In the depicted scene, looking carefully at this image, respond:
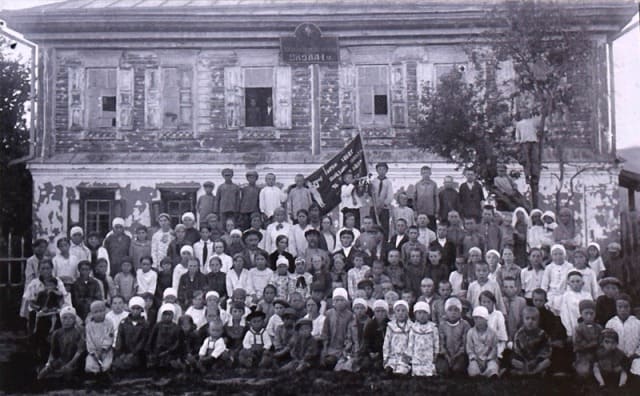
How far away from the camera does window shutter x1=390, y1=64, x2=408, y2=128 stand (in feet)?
52.1

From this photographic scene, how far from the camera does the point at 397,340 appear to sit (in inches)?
344

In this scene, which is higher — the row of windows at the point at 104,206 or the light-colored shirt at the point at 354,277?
the row of windows at the point at 104,206

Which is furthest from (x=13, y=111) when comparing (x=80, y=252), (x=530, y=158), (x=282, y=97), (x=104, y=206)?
(x=530, y=158)

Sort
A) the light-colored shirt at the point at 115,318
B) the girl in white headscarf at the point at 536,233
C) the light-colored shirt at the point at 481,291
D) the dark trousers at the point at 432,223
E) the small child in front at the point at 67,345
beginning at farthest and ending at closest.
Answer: the dark trousers at the point at 432,223, the girl in white headscarf at the point at 536,233, the light-colored shirt at the point at 115,318, the light-colored shirt at the point at 481,291, the small child in front at the point at 67,345

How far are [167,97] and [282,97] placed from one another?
248 cm

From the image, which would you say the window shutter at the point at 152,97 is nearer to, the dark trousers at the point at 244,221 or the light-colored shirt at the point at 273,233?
the dark trousers at the point at 244,221

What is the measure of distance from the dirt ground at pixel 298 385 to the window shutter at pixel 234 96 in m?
8.16

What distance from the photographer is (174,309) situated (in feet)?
30.9

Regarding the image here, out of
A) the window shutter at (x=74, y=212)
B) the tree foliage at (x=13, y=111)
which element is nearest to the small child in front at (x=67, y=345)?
the window shutter at (x=74, y=212)

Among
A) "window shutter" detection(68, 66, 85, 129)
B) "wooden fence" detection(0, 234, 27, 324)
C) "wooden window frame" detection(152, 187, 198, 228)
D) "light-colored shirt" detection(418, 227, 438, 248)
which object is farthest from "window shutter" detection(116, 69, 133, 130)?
"light-colored shirt" detection(418, 227, 438, 248)

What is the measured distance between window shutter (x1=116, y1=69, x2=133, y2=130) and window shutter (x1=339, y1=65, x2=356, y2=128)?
4.49 m

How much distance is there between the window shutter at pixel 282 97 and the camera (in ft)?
52.6

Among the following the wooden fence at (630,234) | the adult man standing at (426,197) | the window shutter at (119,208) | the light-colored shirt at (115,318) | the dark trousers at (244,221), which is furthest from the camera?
the window shutter at (119,208)

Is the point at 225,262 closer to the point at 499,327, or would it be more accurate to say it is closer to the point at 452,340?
the point at 452,340
